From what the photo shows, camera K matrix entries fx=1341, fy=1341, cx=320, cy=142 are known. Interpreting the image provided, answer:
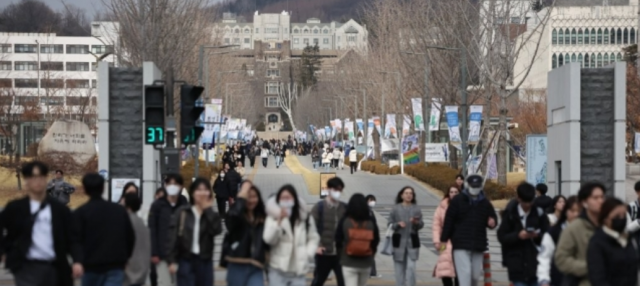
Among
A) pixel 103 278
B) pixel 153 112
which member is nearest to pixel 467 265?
pixel 103 278

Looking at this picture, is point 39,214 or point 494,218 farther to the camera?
point 494,218

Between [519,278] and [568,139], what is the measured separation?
1263cm

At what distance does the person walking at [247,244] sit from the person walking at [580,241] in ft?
10.2

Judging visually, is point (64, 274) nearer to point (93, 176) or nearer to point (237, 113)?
point (93, 176)

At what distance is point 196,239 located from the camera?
1350cm

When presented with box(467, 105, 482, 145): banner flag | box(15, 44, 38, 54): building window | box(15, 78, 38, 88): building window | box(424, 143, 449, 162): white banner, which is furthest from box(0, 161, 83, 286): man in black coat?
box(15, 44, 38, 54): building window

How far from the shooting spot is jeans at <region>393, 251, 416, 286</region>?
17922mm

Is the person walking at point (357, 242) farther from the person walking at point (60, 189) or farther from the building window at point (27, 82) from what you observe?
the building window at point (27, 82)

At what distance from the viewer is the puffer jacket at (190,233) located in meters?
13.5

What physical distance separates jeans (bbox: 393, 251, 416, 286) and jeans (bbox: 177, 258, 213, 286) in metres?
4.91

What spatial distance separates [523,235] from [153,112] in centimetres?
783

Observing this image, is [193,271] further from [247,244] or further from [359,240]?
[359,240]

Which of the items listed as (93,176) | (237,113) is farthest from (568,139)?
(237,113)

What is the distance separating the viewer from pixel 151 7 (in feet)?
149
